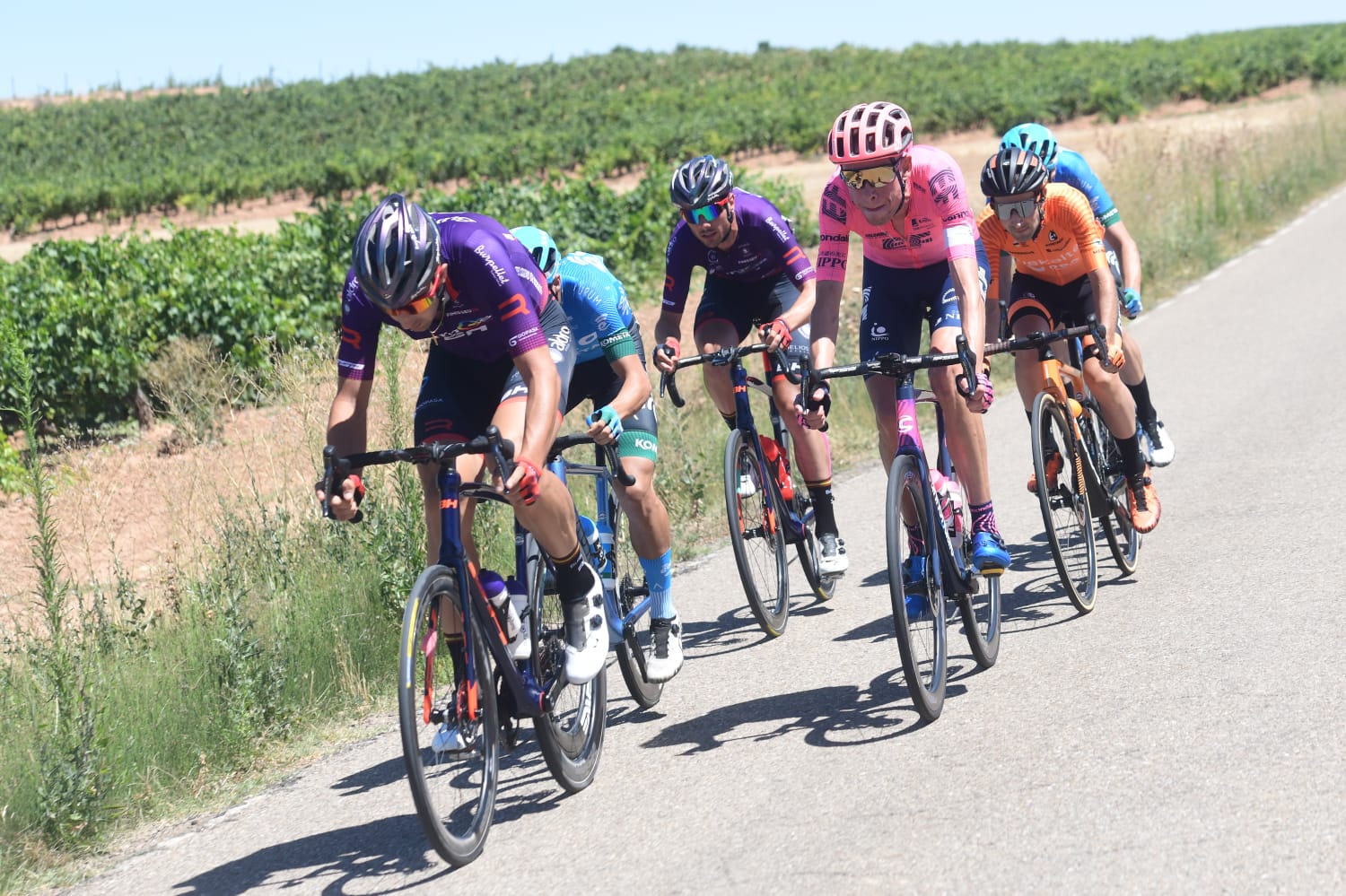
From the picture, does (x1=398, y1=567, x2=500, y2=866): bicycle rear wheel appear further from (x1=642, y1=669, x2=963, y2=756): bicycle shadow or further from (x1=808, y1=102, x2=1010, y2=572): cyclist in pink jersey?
(x1=808, y1=102, x2=1010, y2=572): cyclist in pink jersey

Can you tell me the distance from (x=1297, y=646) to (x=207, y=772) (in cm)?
439

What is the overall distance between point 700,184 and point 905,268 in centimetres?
108

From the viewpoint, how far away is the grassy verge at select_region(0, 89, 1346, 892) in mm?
5062

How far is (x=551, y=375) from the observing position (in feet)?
15.8

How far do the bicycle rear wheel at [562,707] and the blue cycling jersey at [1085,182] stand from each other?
13.4 ft

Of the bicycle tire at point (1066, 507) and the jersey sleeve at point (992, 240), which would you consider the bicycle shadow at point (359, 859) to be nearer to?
the bicycle tire at point (1066, 507)

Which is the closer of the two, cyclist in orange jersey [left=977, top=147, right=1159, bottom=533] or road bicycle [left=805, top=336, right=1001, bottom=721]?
road bicycle [left=805, top=336, right=1001, bottom=721]

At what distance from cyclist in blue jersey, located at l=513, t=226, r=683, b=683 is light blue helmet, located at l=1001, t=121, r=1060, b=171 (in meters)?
2.17

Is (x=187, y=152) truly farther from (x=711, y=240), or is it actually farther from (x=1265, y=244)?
(x=711, y=240)

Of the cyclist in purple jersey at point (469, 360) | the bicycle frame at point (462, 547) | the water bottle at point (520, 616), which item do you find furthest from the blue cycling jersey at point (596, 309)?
the bicycle frame at point (462, 547)

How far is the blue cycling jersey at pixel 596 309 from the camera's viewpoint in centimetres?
600

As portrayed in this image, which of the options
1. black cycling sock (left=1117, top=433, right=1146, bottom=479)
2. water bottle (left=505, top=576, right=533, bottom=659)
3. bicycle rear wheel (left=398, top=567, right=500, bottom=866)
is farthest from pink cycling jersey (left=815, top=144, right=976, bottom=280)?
bicycle rear wheel (left=398, top=567, right=500, bottom=866)

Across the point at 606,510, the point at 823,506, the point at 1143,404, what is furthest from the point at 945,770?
the point at 1143,404

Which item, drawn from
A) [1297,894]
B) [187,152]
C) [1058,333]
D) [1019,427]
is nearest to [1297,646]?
[1058,333]
